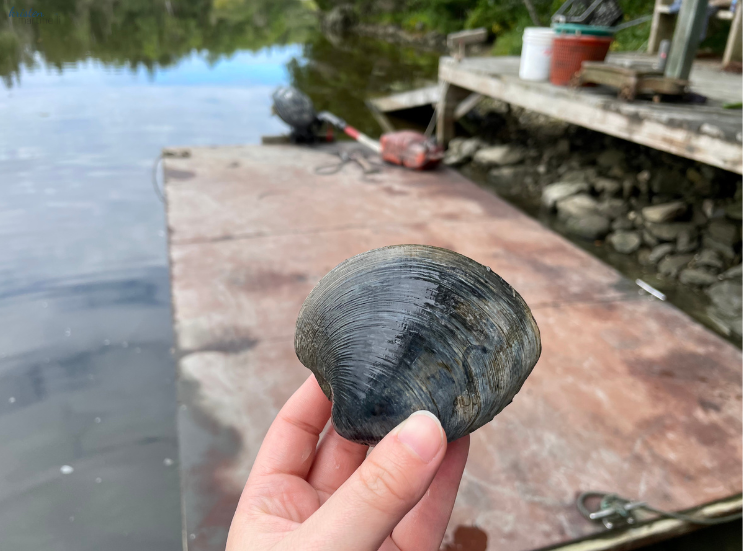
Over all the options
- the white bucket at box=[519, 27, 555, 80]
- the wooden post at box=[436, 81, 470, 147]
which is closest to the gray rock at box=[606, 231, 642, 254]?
the white bucket at box=[519, 27, 555, 80]

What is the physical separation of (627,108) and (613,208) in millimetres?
1485

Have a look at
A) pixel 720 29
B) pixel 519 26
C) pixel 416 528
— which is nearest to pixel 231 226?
pixel 416 528

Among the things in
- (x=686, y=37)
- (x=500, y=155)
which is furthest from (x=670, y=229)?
(x=500, y=155)

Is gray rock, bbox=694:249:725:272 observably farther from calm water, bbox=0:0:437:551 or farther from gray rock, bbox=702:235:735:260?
calm water, bbox=0:0:437:551

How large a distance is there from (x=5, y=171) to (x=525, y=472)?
7.38 m

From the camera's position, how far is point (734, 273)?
15.2 feet

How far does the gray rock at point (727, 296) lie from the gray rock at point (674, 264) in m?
0.37

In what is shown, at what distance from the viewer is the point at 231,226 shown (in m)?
4.66

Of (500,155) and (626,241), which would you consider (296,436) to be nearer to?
(626,241)

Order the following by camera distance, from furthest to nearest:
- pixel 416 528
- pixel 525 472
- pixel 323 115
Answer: pixel 323 115 → pixel 525 472 → pixel 416 528

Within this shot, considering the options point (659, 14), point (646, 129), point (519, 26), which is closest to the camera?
point (646, 129)

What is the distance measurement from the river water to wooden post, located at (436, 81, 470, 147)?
2115 mm

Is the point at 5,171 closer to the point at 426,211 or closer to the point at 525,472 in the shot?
the point at 426,211

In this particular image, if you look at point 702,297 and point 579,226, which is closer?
point 702,297
